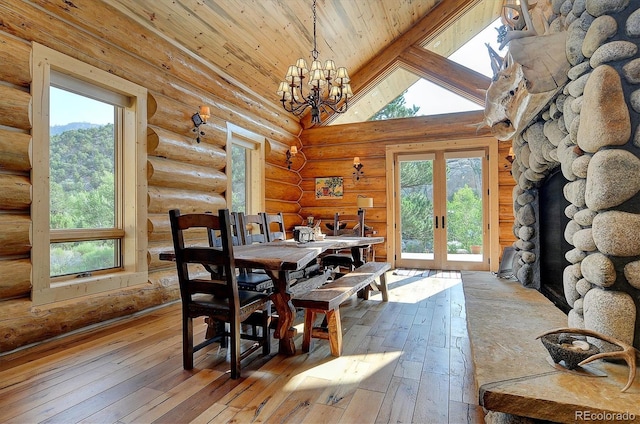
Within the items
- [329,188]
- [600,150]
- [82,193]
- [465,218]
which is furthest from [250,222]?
[465,218]

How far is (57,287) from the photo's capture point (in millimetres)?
2756

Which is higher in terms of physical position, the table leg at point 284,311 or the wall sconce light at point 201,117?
the wall sconce light at point 201,117

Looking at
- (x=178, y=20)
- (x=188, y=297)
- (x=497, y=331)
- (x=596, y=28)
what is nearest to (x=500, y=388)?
(x=497, y=331)

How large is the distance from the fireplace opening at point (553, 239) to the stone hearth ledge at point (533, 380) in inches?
17.4

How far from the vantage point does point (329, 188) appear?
22.6 ft

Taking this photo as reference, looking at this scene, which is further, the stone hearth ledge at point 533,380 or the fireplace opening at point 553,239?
the fireplace opening at point 553,239

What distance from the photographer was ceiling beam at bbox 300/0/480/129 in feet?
18.7

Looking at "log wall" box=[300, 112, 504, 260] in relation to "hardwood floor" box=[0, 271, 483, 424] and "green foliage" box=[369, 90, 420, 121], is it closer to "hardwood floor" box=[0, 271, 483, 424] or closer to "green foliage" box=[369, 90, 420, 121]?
"green foliage" box=[369, 90, 420, 121]

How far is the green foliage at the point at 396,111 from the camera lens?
21.4 ft

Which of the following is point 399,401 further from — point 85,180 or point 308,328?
point 85,180

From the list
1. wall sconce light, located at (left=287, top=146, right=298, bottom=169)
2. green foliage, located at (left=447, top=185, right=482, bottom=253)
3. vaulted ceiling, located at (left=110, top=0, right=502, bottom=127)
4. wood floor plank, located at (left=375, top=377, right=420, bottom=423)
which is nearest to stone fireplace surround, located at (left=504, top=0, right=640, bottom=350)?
wood floor plank, located at (left=375, top=377, right=420, bottom=423)

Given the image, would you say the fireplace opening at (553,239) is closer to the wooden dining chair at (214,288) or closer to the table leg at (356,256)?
the table leg at (356,256)

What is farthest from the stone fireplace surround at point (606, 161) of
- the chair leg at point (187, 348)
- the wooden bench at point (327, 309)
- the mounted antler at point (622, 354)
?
the chair leg at point (187, 348)

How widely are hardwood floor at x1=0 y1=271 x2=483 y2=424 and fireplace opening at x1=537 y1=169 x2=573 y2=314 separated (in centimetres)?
75
